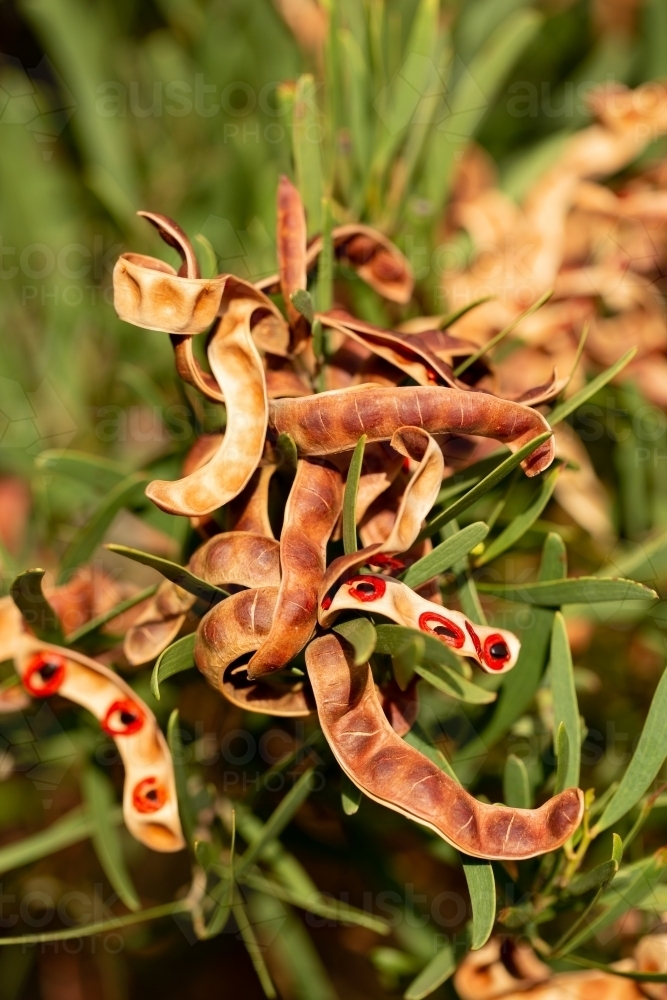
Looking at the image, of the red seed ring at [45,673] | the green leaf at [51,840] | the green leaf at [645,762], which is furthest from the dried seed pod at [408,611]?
the green leaf at [51,840]

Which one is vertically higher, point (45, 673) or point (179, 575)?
point (179, 575)

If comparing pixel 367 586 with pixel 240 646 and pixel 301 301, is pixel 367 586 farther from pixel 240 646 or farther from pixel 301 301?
pixel 301 301

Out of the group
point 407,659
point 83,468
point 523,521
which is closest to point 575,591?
point 523,521

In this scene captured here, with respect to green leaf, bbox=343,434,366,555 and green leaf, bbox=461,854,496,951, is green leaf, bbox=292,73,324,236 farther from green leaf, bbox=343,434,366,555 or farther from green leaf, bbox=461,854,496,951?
green leaf, bbox=461,854,496,951

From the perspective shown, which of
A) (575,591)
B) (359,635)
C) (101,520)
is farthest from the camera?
(101,520)

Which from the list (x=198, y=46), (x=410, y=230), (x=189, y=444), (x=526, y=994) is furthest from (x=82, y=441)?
(x=526, y=994)

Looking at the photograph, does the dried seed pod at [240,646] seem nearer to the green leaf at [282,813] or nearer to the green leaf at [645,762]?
the green leaf at [282,813]

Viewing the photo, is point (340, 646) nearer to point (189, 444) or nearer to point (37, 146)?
point (189, 444)

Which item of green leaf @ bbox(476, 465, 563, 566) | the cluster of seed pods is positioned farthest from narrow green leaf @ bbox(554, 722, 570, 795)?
green leaf @ bbox(476, 465, 563, 566)
